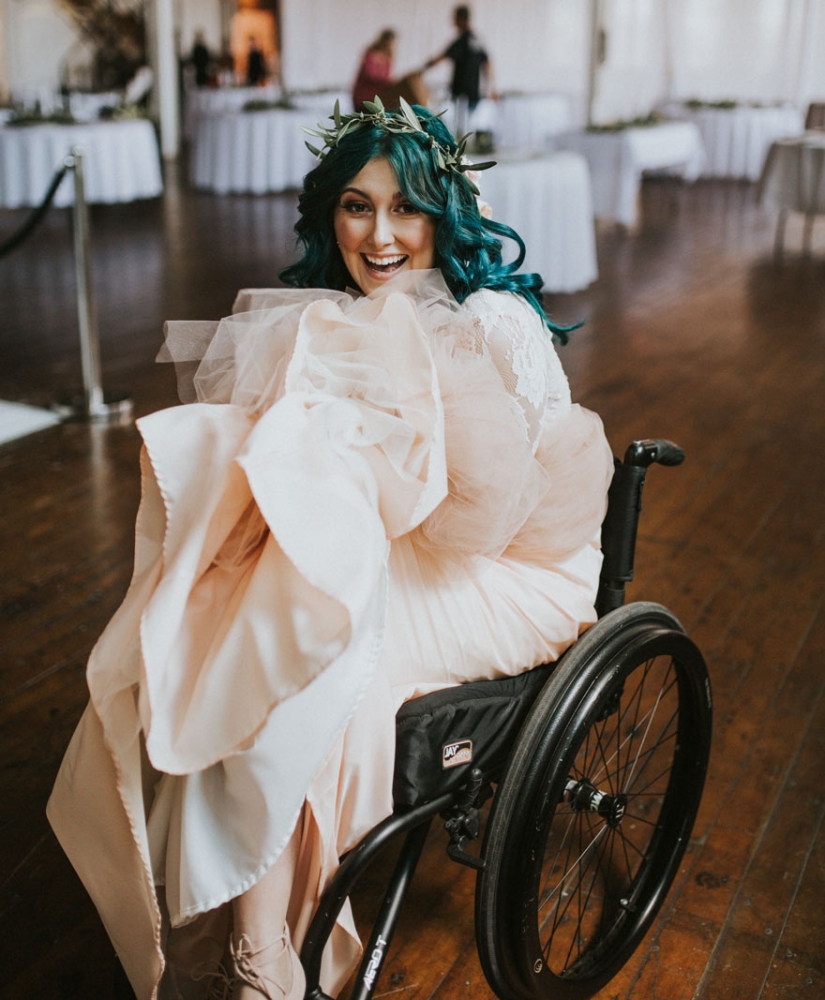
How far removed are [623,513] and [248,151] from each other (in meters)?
9.28

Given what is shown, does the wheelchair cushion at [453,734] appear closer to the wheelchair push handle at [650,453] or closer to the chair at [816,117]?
the wheelchair push handle at [650,453]

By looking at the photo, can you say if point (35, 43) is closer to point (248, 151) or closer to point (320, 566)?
point (248, 151)

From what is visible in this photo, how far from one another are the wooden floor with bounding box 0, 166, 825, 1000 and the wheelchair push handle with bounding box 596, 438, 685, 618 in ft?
1.94

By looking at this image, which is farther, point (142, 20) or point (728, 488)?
point (142, 20)

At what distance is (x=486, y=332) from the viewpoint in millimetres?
1481

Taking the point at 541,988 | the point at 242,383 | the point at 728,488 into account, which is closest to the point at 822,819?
the point at 541,988

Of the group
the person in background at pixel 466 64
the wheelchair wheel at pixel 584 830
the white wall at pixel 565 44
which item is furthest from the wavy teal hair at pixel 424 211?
the white wall at pixel 565 44

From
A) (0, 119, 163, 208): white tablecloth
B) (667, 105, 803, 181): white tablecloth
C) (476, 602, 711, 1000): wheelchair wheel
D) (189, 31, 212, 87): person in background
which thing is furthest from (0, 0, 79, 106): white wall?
(476, 602, 711, 1000): wheelchair wheel

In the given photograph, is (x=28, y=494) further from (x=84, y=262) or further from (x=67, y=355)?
Result: (x=67, y=355)

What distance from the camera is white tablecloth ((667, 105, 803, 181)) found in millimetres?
12102

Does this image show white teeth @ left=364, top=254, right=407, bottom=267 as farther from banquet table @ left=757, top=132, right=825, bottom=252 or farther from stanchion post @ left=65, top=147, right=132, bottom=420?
banquet table @ left=757, top=132, right=825, bottom=252

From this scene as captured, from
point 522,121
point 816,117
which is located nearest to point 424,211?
point 816,117

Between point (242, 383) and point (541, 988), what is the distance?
0.89m

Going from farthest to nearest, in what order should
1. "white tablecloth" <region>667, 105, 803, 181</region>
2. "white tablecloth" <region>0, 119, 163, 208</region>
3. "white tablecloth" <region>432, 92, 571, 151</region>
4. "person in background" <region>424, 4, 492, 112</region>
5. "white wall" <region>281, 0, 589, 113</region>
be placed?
"white wall" <region>281, 0, 589, 113</region> → "white tablecloth" <region>432, 92, 571, 151</region> → "white tablecloth" <region>667, 105, 803, 181</region> → "person in background" <region>424, 4, 492, 112</region> → "white tablecloth" <region>0, 119, 163, 208</region>
